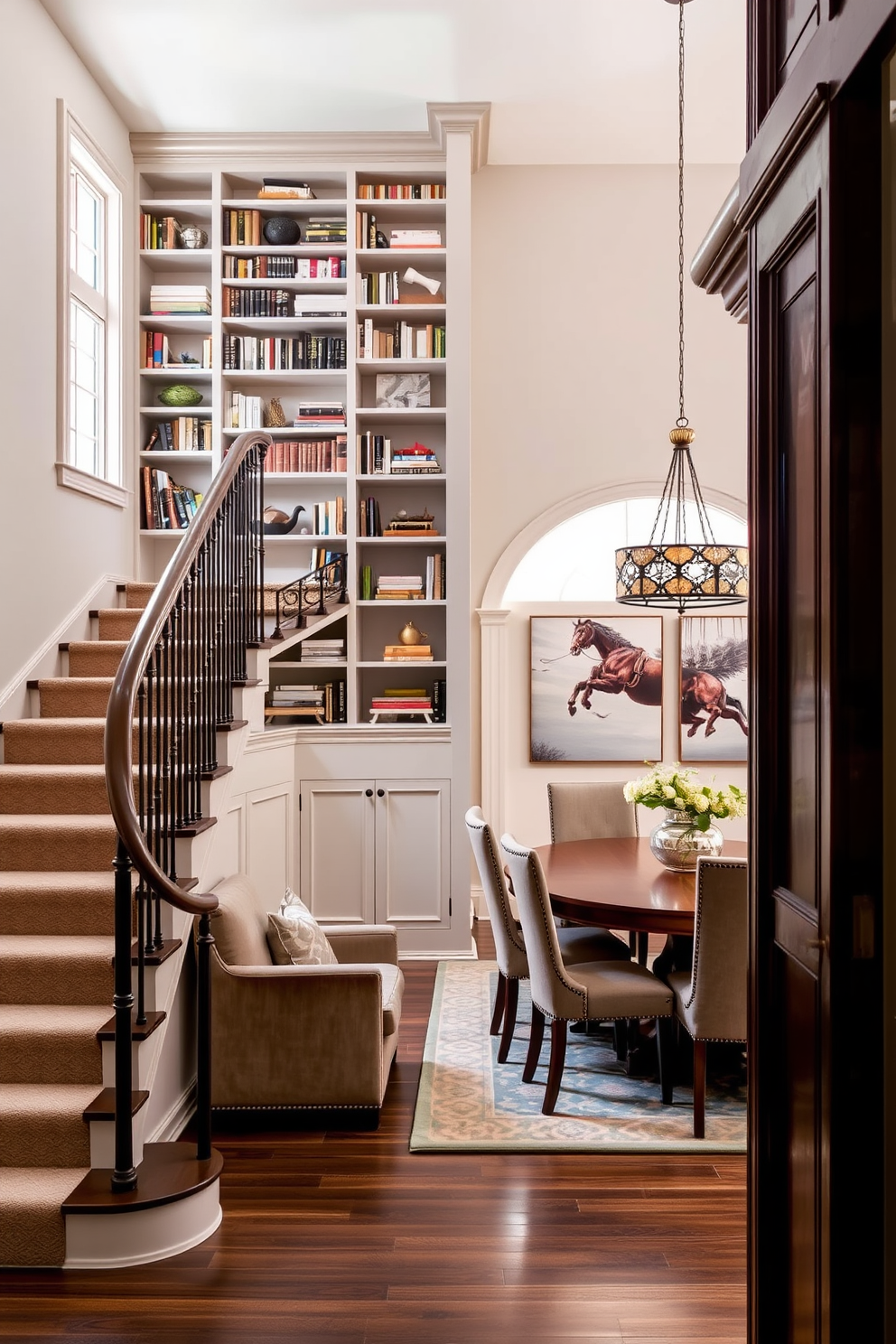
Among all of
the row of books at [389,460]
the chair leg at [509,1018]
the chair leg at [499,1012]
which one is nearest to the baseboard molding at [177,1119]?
the chair leg at [509,1018]

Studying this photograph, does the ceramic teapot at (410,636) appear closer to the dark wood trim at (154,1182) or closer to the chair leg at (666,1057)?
the chair leg at (666,1057)

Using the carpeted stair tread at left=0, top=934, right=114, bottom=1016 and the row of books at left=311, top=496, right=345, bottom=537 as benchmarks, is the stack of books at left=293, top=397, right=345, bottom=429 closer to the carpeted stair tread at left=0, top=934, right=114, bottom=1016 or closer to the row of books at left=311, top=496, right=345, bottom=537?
the row of books at left=311, top=496, right=345, bottom=537

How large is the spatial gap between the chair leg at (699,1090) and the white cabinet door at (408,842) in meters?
2.30

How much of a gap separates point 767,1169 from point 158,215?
6.28 meters

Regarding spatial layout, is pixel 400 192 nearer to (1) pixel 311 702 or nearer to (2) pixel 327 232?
(2) pixel 327 232

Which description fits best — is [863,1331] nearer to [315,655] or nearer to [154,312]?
[315,655]

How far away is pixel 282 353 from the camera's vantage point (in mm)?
6129

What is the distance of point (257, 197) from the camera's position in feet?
20.3

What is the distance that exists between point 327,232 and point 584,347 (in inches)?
68.5

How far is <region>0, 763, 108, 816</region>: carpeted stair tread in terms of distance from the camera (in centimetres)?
398

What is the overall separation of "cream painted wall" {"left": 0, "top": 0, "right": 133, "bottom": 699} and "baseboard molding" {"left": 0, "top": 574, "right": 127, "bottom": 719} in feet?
0.10

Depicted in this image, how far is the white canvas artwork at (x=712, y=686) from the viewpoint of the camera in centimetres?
670

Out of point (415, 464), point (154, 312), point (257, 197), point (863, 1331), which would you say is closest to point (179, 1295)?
point (863, 1331)

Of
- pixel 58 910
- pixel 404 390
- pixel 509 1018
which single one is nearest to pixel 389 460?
pixel 404 390
